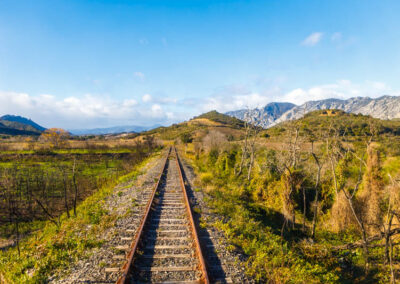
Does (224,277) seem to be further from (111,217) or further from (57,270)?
(111,217)

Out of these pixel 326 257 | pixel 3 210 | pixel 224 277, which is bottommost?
pixel 3 210

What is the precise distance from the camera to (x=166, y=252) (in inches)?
221

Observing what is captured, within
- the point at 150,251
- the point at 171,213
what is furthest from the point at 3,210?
the point at 150,251

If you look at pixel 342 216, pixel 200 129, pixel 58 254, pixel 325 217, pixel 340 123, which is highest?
pixel 200 129

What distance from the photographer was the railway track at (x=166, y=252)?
4602 mm

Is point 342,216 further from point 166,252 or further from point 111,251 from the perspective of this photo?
point 111,251

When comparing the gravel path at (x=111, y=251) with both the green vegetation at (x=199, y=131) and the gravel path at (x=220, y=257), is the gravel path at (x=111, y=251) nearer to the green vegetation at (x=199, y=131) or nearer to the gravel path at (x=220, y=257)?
the gravel path at (x=220, y=257)

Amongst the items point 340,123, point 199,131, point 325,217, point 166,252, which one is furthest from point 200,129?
point 166,252

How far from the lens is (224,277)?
468 cm

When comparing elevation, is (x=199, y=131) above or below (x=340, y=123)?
above

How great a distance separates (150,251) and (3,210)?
648 inches

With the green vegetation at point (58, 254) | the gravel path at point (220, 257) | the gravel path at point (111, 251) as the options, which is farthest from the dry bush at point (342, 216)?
the green vegetation at point (58, 254)

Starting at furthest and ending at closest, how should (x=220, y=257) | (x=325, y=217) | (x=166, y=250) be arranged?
(x=325, y=217) < (x=166, y=250) < (x=220, y=257)

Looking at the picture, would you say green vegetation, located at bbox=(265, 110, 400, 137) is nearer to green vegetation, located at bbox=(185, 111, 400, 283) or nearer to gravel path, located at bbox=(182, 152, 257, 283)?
green vegetation, located at bbox=(185, 111, 400, 283)
